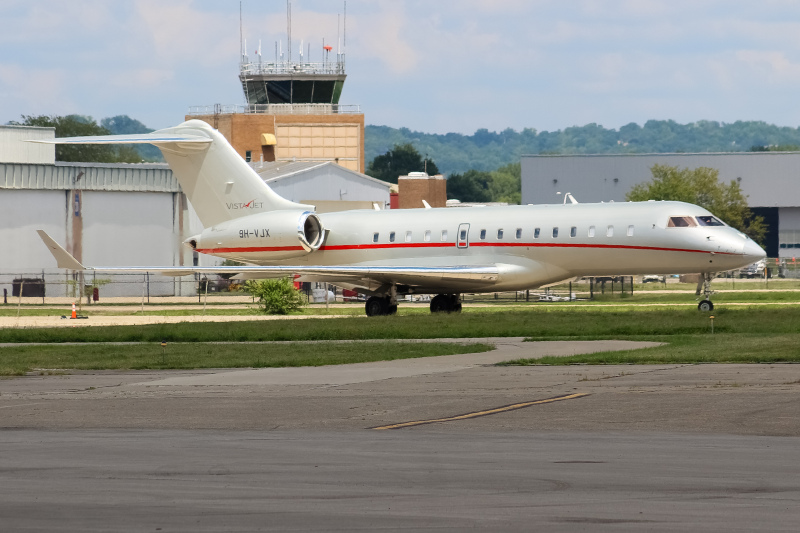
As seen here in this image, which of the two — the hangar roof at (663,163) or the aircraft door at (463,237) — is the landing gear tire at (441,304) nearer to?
the aircraft door at (463,237)

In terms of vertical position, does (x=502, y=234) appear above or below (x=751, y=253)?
above

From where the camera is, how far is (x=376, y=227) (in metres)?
40.8

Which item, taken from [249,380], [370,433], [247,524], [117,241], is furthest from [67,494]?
[117,241]

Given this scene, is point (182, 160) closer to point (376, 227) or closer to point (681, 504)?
point (376, 227)

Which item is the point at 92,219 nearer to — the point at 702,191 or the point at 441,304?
the point at 441,304

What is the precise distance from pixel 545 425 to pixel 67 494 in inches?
224

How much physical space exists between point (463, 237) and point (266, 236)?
6847 mm

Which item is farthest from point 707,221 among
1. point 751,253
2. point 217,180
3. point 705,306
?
point 217,180

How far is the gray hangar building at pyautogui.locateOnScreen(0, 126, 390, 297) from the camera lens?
225ft

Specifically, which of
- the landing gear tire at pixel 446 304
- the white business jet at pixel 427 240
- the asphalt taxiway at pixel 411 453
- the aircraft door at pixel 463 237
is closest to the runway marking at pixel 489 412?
the asphalt taxiway at pixel 411 453

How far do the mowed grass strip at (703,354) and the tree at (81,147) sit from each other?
117 metres

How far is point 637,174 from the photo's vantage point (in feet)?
366

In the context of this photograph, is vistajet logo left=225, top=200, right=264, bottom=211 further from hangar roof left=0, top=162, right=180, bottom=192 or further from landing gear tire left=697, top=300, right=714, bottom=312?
hangar roof left=0, top=162, right=180, bottom=192

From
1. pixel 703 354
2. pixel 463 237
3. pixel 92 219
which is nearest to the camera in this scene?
pixel 703 354
